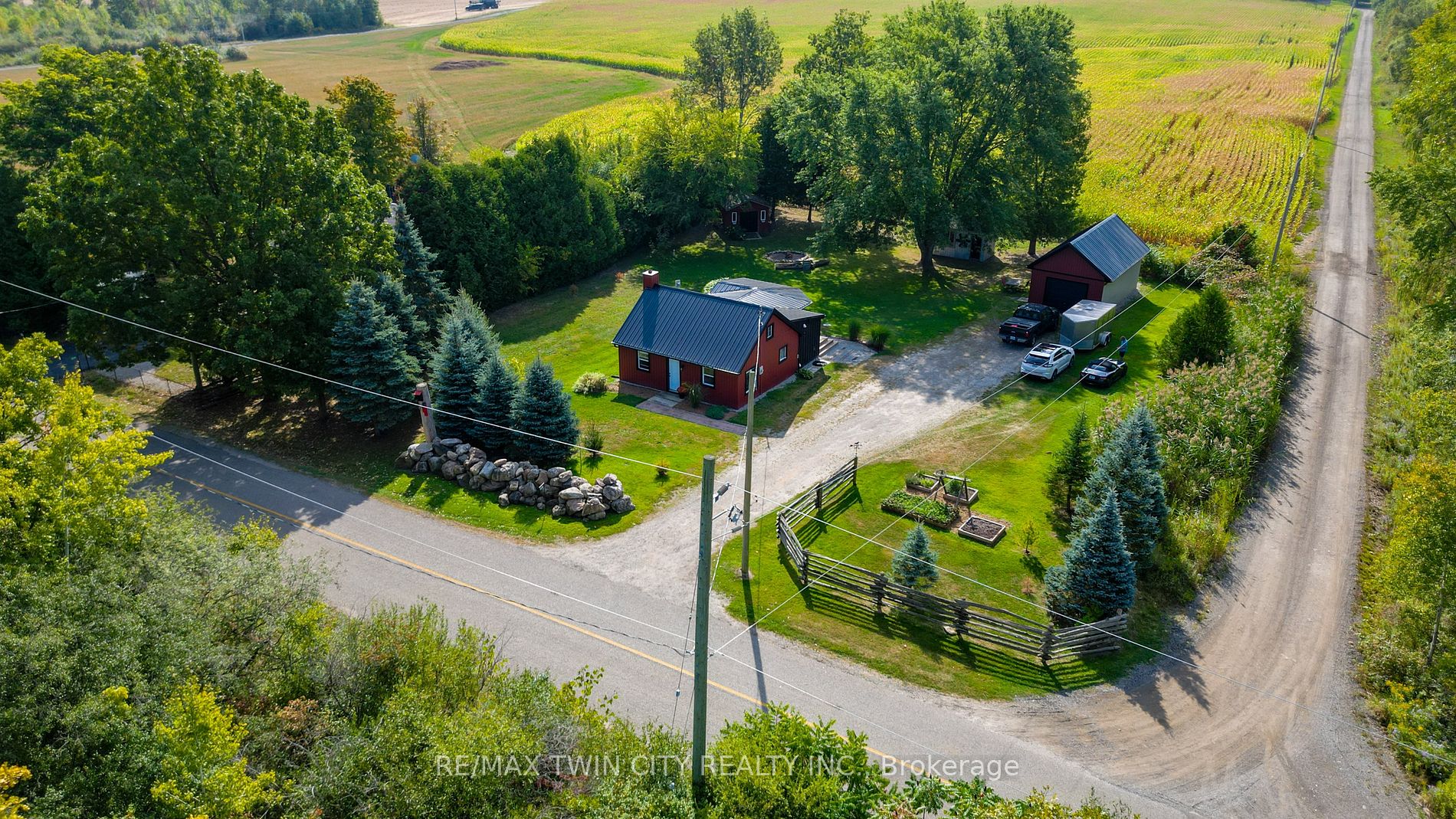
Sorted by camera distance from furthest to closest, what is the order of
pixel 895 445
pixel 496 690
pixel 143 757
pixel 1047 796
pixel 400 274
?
1. pixel 400 274
2. pixel 895 445
3. pixel 1047 796
4. pixel 496 690
5. pixel 143 757

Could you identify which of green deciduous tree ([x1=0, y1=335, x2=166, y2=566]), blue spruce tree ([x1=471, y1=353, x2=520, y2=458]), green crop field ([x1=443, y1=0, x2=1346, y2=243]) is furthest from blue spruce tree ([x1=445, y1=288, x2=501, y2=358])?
green crop field ([x1=443, y1=0, x2=1346, y2=243])

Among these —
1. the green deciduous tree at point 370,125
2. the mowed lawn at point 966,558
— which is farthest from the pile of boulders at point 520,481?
the green deciduous tree at point 370,125

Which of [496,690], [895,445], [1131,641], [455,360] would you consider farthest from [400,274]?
[1131,641]

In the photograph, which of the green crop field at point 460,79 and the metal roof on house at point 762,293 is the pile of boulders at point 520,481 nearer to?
the metal roof on house at point 762,293

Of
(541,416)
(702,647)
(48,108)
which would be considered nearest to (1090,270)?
(541,416)

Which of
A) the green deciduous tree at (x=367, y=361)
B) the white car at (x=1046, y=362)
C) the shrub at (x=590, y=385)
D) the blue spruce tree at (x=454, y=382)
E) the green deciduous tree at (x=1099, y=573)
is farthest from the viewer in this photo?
the white car at (x=1046, y=362)

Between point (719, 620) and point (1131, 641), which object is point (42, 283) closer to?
point (719, 620)
